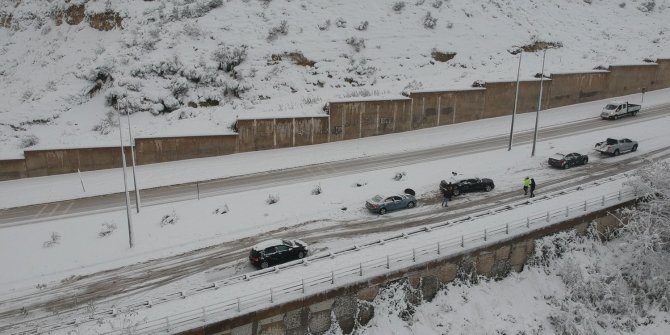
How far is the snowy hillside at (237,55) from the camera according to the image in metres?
36.6

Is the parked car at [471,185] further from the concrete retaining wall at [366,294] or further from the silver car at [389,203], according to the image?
the concrete retaining wall at [366,294]

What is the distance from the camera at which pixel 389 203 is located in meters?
25.3

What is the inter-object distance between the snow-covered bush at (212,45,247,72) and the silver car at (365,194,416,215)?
69.0 feet

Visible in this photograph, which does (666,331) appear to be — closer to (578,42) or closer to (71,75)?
(578,42)

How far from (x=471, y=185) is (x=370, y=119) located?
12.4m

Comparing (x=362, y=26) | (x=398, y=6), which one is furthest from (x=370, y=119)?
(x=398, y=6)

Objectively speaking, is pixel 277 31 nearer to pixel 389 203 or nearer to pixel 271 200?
pixel 271 200

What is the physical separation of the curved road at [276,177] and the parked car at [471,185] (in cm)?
573

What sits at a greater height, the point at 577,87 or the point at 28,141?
the point at 577,87

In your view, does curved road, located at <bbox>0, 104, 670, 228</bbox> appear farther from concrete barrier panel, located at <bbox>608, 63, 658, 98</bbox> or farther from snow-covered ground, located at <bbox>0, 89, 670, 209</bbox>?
concrete barrier panel, located at <bbox>608, 63, 658, 98</bbox>

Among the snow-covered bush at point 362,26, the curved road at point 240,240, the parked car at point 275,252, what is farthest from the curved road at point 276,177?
the snow-covered bush at point 362,26

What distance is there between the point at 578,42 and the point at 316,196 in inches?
1591

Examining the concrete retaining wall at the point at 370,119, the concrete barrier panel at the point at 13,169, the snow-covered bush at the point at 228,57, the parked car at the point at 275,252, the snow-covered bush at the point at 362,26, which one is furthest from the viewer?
the snow-covered bush at the point at 362,26

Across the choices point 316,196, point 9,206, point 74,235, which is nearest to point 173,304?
point 74,235
